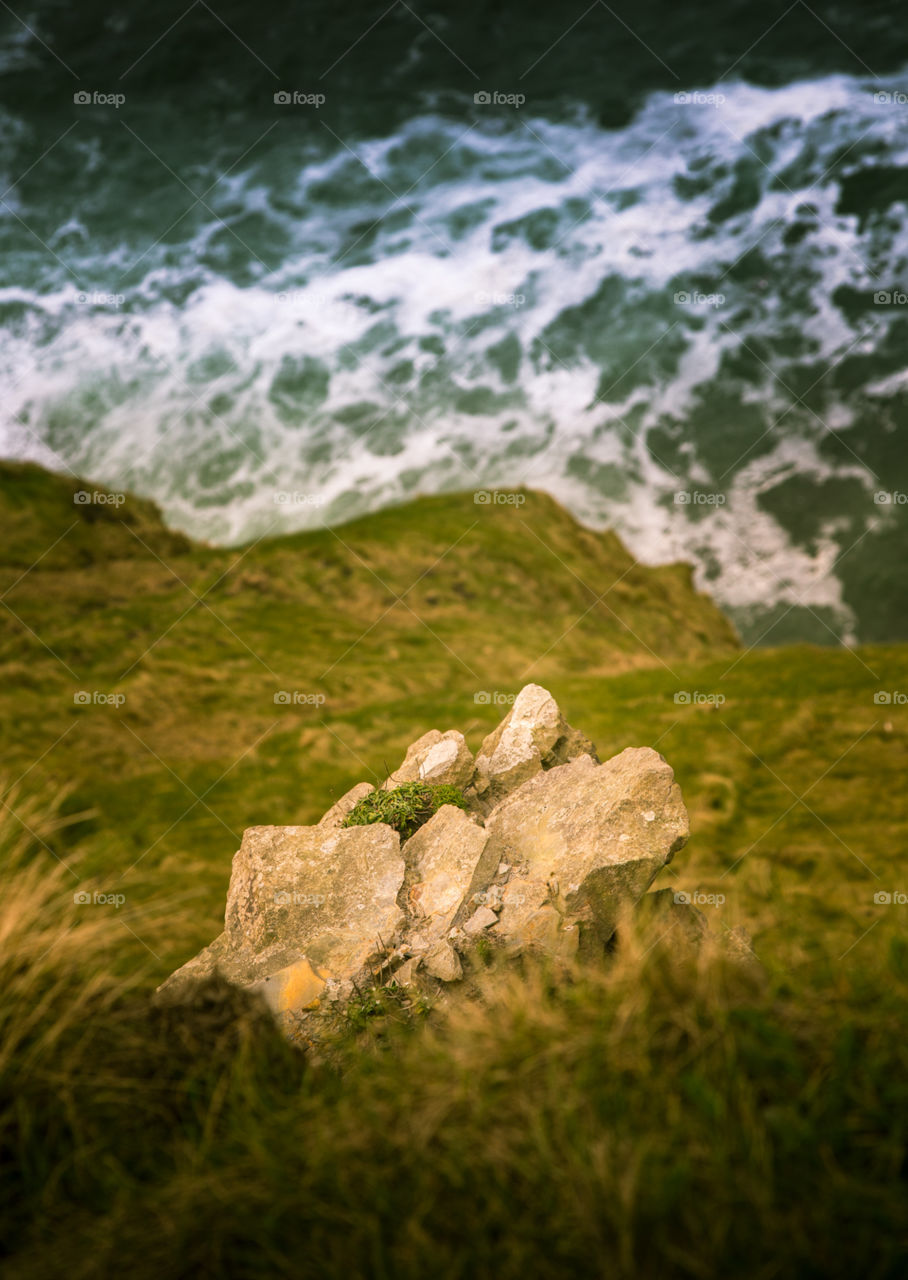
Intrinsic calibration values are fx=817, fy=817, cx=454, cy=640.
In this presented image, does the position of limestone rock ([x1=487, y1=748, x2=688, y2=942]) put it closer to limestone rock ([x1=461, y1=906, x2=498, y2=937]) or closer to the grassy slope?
limestone rock ([x1=461, y1=906, x2=498, y2=937])

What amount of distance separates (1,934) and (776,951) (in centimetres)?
633

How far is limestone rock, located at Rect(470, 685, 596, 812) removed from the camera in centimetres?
1184

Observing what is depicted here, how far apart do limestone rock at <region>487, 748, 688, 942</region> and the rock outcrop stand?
0.05ft

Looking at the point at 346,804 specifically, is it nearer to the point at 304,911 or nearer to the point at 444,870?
the point at 304,911

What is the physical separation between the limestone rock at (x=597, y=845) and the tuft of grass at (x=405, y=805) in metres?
1.28

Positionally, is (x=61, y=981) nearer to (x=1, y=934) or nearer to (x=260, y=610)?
(x=1, y=934)

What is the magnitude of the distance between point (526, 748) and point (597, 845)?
2789mm

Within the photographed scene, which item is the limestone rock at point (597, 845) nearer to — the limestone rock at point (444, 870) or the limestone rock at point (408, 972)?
the limestone rock at point (444, 870)

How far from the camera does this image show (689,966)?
5.94 m

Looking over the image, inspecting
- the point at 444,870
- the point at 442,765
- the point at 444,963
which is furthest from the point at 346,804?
the point at 444,963

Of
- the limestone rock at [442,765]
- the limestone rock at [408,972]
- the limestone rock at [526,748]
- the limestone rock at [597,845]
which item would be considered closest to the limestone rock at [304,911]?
the limestone rock at [408,972]

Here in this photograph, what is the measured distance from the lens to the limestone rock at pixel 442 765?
38.0ft

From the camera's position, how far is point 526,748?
11883mm

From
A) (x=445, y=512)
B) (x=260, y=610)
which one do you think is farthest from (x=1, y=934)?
(x=445, y=512)
